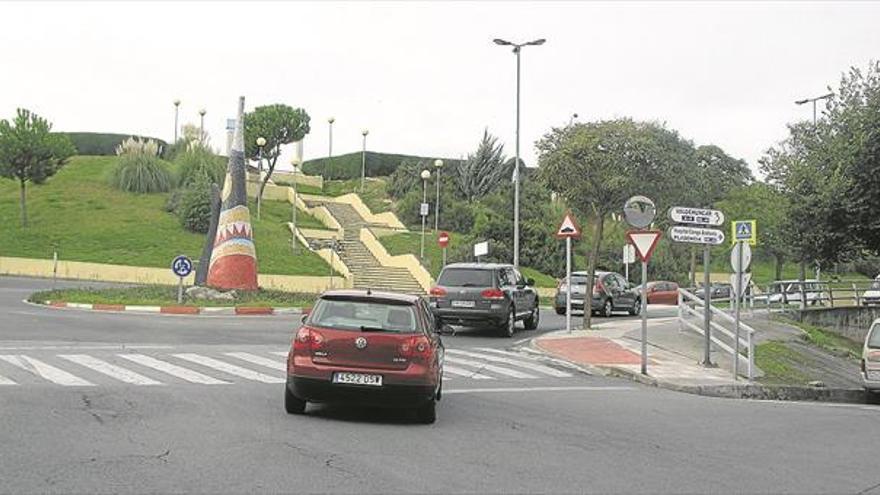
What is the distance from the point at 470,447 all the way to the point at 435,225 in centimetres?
4850

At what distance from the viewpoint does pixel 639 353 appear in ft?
63.9

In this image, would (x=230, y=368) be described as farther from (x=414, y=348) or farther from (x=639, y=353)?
(x=639, y=353)

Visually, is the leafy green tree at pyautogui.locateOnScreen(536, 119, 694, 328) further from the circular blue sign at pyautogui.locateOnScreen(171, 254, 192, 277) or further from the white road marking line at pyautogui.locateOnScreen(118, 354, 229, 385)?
the white road marking line at pyautogui.locateOnScreen(118, 354, 229, 385)

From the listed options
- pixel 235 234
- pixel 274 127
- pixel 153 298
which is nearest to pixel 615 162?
pixel 235 234

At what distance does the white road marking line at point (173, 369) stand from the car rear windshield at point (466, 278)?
8.37 meters

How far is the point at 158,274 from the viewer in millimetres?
40781

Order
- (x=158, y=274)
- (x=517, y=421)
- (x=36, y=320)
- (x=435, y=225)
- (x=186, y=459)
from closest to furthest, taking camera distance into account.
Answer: (x=186, y=459), (x=517, y=421), (x=36, y=320), (x=158, y=274), (x=435, y=225)

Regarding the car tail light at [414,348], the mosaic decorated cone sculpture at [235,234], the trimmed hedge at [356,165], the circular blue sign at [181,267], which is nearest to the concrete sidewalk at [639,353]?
the car tail light at [414,348]

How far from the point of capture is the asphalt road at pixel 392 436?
7.36 meters

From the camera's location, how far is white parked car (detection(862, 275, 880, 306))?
121 ft

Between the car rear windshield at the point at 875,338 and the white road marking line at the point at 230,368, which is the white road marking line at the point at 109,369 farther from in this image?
the car rear windshield at the point at 875,338

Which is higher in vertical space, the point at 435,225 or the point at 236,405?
the point at 435,225

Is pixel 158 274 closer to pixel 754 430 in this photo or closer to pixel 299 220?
pixel 299 220

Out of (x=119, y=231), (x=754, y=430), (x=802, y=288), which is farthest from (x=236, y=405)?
(x=119, y=231)
